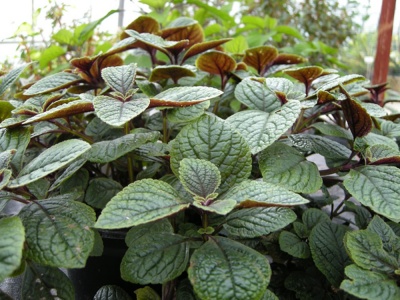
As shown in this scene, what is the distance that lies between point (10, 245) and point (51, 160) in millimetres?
125

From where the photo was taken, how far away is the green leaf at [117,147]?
622mm

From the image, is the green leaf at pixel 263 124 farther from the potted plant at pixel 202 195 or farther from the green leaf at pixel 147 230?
the green leaf at pixel 147 230

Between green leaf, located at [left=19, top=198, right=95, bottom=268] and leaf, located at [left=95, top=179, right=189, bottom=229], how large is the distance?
6 cm

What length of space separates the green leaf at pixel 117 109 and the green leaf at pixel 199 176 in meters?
0.10

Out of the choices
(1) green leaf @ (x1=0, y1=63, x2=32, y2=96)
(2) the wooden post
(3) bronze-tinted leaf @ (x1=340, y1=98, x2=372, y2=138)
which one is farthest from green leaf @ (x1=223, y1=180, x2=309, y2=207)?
(2) the wooden post

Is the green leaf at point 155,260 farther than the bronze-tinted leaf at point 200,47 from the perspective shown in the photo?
No

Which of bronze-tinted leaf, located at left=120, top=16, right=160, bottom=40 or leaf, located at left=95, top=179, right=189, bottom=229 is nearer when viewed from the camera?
leaf, located at left=95, top=179, right=189, bottom=229

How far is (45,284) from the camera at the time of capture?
1.89ft

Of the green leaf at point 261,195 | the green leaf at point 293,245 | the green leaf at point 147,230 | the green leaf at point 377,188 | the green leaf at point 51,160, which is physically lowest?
the green leaf at point 293,245

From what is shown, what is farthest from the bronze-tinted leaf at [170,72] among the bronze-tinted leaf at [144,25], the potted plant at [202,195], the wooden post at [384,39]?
the wooden post at [384,39]

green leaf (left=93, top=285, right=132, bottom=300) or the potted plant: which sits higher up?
the potted plant

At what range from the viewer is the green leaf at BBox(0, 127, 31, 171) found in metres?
0.60

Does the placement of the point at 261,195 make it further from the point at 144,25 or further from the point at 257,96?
the point at 144,25

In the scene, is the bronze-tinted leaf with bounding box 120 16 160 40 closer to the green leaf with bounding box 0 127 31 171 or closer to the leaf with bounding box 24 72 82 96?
the leaf with bounding box 24 72 82 96
